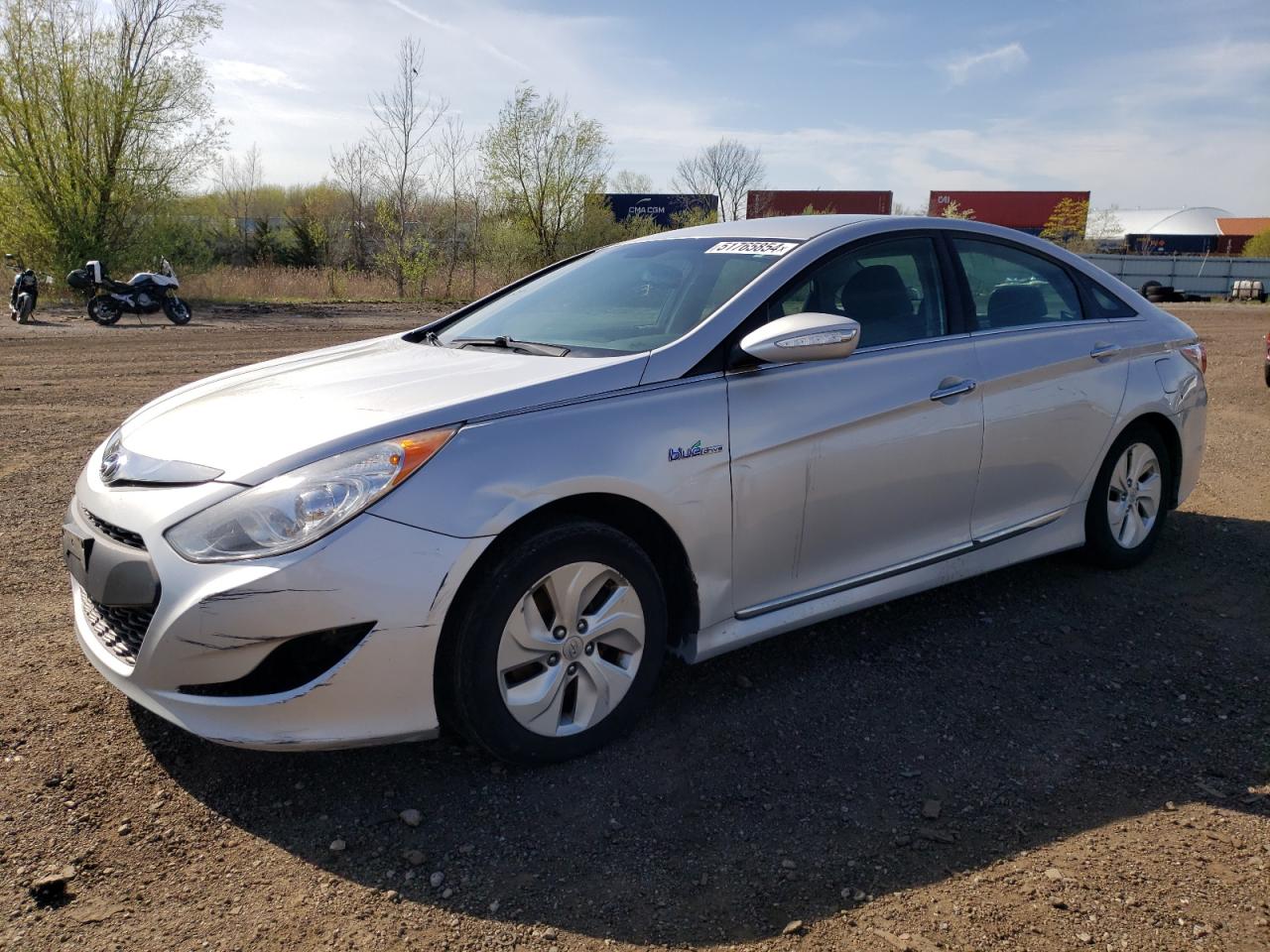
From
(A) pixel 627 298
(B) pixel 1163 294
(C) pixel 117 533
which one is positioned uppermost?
(A) pixel 627 298

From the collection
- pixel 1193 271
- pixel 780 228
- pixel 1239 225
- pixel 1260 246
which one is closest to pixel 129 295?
pixel 780 228

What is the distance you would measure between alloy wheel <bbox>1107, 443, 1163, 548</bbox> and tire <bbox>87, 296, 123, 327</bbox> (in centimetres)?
1839

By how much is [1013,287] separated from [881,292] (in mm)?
830

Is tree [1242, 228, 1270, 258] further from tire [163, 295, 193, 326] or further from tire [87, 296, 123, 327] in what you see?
tire [87, 296, 123, 327]

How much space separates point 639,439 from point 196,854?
1644 millimetres

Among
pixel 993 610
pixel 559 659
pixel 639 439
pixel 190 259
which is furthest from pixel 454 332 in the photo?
pixel 190 259

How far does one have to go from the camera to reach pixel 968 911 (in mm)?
2314

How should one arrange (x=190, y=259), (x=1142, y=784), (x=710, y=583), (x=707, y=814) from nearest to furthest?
1. (x=707, y=814)
2. (x=1142, y=784)
3. (x=710, y=583)
4. (x=190, y=259)

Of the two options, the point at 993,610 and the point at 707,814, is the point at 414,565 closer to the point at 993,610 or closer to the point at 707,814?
the point at 707,814

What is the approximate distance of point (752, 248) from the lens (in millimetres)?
3699

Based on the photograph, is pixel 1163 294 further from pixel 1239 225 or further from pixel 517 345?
pixel 1239 225

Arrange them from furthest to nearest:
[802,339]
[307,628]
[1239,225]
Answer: [1239,225] → [802,339] → [307,628]

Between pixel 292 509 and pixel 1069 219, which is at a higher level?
pixel 1069 219

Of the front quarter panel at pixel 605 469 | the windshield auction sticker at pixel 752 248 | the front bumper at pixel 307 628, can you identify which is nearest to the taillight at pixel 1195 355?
the windshield auction sticker at pixel 752 248
